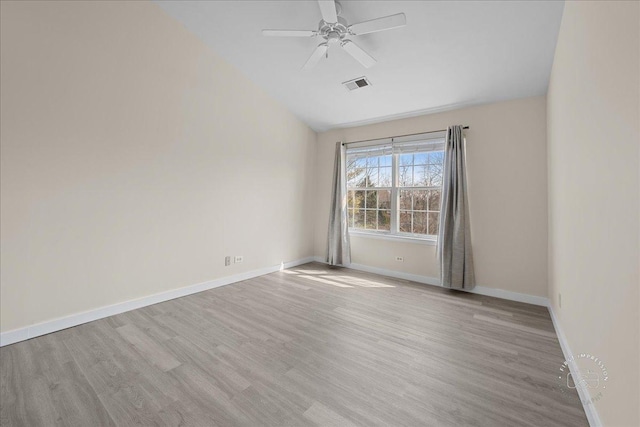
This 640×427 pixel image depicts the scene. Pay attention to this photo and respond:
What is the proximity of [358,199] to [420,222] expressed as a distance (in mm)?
→ 1169

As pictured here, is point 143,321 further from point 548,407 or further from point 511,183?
point 511,183

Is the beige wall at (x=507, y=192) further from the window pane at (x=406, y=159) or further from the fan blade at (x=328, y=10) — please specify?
the fan blade at (x=328, y=10)

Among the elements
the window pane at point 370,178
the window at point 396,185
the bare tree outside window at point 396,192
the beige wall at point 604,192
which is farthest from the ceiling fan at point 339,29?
the window pane at point 370,178

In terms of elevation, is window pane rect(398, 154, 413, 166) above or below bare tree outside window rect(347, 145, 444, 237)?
above

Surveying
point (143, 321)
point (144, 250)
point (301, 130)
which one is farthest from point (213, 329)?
point (301, 130)

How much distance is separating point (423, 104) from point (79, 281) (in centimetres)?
441

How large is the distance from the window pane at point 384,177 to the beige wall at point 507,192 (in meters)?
0.87

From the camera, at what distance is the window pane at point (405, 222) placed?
4016mm

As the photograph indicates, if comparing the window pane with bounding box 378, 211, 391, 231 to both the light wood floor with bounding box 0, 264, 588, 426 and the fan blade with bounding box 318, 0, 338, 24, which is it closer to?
the light wood floor with bounding box 0, 264, 588, 426

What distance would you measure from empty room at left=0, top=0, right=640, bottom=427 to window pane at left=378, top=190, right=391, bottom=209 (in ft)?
0.12

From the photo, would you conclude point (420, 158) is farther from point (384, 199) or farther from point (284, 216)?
point (284, 216)

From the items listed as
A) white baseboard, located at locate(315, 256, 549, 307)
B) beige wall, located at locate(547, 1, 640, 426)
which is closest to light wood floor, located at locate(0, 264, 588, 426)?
white baseboard, located at locate(315, 256, 549, 307)

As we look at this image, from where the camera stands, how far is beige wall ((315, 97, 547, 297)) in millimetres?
2967

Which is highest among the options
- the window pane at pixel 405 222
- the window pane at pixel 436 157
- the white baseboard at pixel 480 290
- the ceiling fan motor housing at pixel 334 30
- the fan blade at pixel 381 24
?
the ceiling fan motor housing at pixel 334 30
